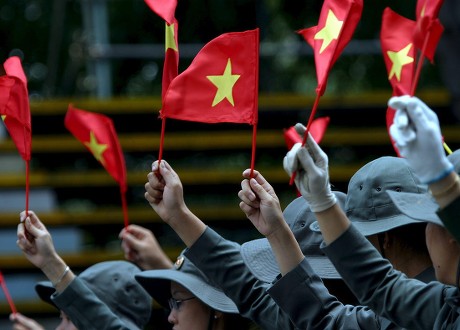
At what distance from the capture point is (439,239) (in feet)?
11.1

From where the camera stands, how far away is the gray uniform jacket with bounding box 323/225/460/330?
11.3ft

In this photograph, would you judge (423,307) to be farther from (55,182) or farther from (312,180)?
(55,182)

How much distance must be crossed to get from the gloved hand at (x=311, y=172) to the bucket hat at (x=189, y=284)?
1.31 metres

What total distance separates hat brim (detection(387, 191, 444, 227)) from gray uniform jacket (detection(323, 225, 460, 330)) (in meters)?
0.14

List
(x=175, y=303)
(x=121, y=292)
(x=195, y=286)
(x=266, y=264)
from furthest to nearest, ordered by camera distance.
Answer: (x=121, y=292) < (x=175, y=303) < (x=195, y=286) < (x=266, y=264)

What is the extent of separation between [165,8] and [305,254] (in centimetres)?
93

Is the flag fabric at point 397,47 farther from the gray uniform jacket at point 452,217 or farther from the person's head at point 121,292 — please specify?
the person's head at point 121,292

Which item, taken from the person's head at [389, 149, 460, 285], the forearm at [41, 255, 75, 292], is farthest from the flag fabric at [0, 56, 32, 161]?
the person's head at [389, 149, 460, 285]

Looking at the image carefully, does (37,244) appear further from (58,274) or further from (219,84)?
(219,84)

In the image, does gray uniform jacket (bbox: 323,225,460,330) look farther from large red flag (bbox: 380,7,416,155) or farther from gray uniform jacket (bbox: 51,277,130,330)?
gray uniform jacket (bbox: 51,277,130,330)

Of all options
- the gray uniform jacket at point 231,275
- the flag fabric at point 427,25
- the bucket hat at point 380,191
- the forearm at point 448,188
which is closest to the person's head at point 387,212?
the bucket hat at point 380,191

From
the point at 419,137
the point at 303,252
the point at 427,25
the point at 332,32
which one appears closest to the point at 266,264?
the point at 303,252

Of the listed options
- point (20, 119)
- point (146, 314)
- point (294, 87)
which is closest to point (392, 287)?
point (20, 119)

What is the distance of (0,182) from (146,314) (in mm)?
3691
